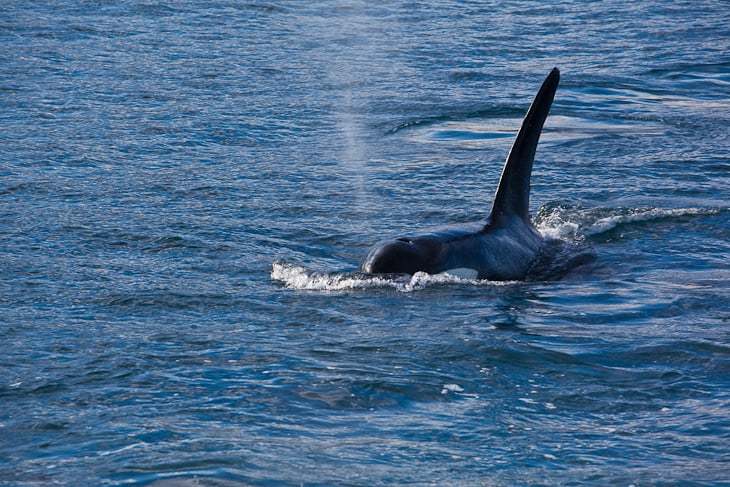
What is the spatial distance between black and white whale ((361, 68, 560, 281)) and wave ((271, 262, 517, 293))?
0.18 ft

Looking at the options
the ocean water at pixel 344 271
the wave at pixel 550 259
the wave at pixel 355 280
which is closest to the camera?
the ocean water at pixel 344 271

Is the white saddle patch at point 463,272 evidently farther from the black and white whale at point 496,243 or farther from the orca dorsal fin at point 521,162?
the orca dorsal fin at point 521,162

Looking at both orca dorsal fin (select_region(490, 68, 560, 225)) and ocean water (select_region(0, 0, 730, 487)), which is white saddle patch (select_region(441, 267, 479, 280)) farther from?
orca dorsal fin (select_region(490, 68, 560, 225))

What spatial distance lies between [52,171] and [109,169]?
0.61 m

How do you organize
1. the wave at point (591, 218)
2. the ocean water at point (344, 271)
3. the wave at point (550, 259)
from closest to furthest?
1. the ocean water at point (344, 271)
2. the wave at point (550, 259)
3. the wave at point (591, 218)

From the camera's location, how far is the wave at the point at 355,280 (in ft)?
30.8

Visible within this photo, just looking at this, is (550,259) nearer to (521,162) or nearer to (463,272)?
(521,162)

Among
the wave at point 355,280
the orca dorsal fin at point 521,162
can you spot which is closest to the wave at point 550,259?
the wave at point 355,280

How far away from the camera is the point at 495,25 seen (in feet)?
83.5

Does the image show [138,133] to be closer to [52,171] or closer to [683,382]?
[52,171]

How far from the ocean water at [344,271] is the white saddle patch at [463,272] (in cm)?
10

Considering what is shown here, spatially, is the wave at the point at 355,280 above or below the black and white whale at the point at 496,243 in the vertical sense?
below

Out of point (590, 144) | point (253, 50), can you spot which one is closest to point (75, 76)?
point (253, 50)

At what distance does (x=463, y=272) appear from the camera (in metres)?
9.72
